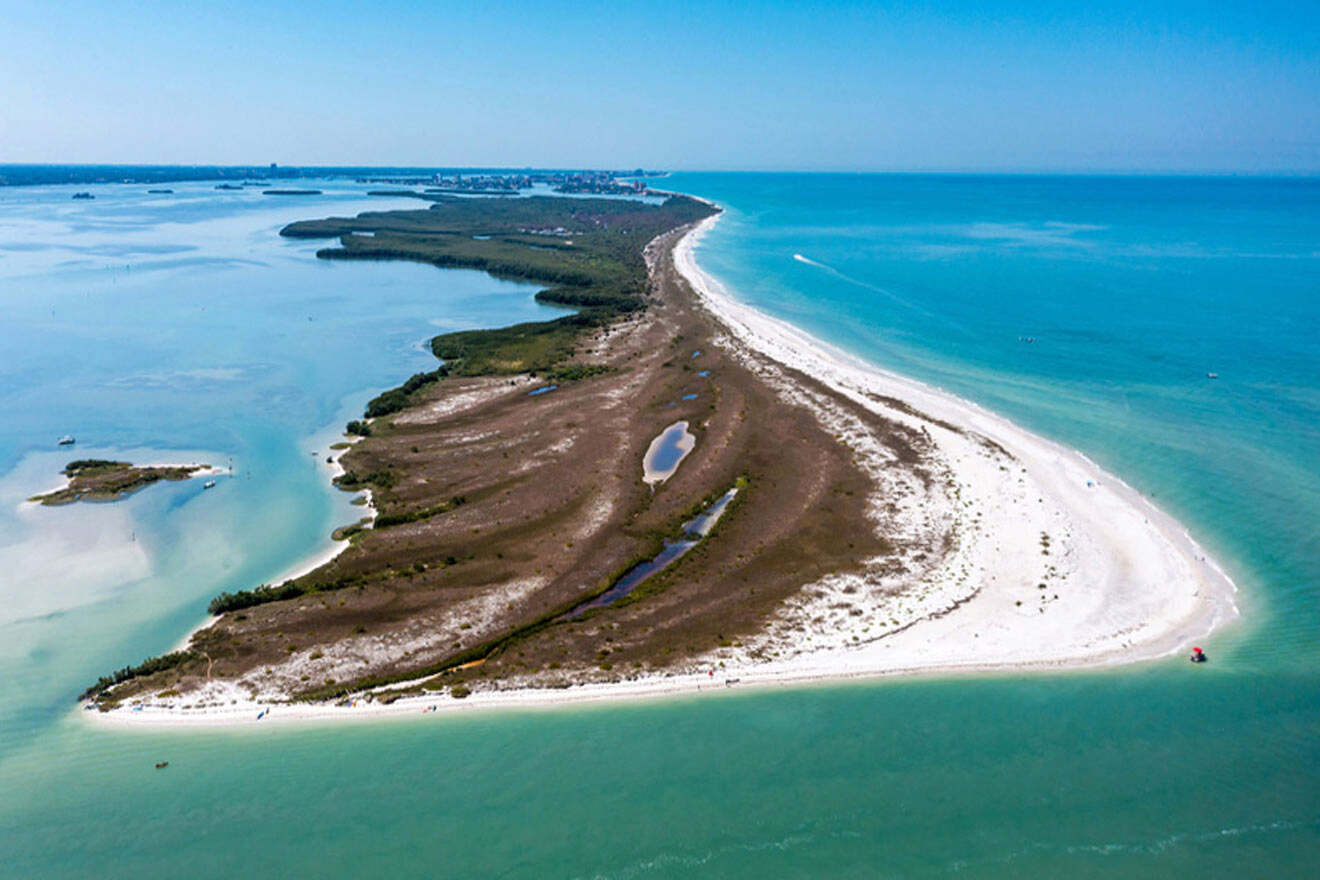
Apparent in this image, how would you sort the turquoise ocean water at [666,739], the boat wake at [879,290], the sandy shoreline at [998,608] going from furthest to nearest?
the boat wake at [879,290]
the sandy shoreline at [998,608]
the turquoise ocean water at [666,739]

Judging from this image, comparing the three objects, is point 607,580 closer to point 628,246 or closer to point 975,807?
point 975,807

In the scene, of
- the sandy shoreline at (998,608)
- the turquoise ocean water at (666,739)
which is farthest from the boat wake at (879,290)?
the sandy shoreline at (998,608)

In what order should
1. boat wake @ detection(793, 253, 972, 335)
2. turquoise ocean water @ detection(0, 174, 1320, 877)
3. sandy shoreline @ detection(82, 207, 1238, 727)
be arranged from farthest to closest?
boat wake @ detection(793, 253, 972, 335) → sandy shoreline @ detection(82, 207, 1238, 727) → turquoise ocean water @ detection(0, 174, 1320, 877)

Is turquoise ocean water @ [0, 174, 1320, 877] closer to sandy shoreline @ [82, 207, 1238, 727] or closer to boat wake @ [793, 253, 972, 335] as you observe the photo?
sandy shoreline @ [82, 207, 1238, 727]

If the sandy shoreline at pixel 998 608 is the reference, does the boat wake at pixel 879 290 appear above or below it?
above

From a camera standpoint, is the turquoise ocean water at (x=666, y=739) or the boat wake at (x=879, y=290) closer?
the turquoise ocean water at (x=666, y=739)

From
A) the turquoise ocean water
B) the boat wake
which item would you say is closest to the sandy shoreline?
the turquoise ocean water

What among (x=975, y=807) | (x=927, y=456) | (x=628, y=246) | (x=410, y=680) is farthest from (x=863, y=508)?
(x=628, y=246)

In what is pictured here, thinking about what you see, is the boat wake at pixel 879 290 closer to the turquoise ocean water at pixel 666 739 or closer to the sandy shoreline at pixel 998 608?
the turquoise ocean water at pixel 666 739

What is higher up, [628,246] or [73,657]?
[628,246]
